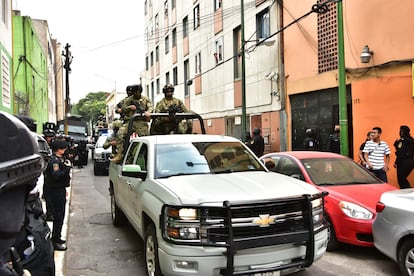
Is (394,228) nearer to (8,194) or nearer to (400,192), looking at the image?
(400,192)

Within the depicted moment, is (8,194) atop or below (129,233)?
atop

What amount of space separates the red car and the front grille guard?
5.25ft

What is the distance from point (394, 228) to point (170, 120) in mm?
4596

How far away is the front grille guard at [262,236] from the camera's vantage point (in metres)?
3.73

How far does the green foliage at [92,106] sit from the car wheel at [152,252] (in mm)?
89333

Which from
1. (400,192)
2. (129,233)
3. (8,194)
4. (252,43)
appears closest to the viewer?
(8,194)

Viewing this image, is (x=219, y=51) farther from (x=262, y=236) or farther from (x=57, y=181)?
(x=262, y=236)

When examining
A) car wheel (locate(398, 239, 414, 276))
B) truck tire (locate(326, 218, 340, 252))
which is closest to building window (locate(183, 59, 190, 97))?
truck tire (locate(326, 218, 340, 252))

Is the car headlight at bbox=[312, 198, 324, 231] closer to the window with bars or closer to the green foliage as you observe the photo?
the window with bars

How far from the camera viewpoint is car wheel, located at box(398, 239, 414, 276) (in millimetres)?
4316

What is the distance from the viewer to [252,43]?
1709 centimetres

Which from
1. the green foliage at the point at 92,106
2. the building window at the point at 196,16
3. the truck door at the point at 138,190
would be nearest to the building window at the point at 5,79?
the truck door at the point at 138,190

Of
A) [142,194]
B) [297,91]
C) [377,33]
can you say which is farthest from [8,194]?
[297,91]

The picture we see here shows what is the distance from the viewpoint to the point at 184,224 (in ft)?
12.7
